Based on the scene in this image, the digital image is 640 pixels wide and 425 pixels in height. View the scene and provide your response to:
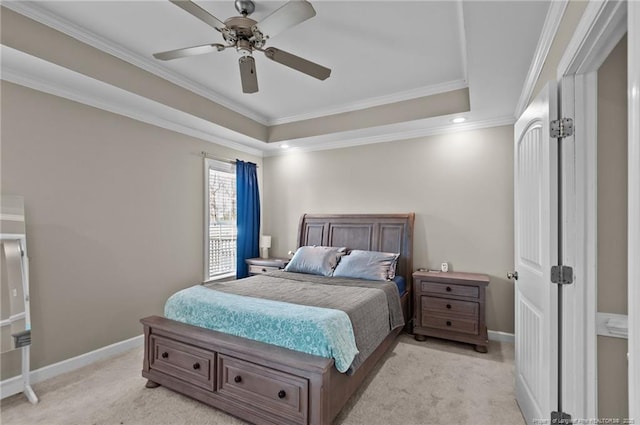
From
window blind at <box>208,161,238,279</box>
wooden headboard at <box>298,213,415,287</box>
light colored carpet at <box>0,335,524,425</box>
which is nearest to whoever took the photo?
light colored carpet at <box>0,335,524,425</box>

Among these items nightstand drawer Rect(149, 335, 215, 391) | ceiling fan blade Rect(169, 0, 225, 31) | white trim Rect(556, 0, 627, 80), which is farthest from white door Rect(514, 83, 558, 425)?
nightstand drawer Rect(149, 335, 215, 391)

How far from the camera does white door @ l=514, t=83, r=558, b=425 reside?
1.62 metres

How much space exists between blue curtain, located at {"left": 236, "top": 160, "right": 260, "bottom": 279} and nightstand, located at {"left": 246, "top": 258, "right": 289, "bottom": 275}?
0.50 feet

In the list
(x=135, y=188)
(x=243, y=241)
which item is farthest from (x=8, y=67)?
(x=243, y=241)

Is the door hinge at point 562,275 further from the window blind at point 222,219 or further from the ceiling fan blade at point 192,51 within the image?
the window blind at point 222,219

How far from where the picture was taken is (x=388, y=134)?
4.19m

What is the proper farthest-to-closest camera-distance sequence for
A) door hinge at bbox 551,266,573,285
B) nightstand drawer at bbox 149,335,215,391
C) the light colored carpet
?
nightstand drawer at bbox 149,335,215,391, the light colored carpet, door hinge at bbox 551,266,573,285

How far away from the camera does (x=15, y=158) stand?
2.50 metres

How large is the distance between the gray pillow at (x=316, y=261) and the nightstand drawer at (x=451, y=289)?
3.69 feet

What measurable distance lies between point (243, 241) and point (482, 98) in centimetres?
370

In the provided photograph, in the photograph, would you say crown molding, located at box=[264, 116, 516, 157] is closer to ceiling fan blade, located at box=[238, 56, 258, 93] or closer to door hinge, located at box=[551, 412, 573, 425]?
ceiling fan blade, located at box=[238, 56, 258, 93]

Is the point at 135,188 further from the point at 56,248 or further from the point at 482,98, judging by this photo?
the point at 482,98

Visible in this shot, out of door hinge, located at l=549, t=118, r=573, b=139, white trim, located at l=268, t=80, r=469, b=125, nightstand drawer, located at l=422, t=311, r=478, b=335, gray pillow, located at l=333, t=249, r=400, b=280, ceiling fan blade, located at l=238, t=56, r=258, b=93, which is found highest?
white trim, located at l=268, t=80, r=469, b=125

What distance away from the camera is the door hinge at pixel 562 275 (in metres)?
1.54
